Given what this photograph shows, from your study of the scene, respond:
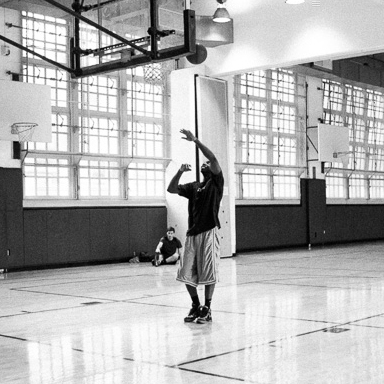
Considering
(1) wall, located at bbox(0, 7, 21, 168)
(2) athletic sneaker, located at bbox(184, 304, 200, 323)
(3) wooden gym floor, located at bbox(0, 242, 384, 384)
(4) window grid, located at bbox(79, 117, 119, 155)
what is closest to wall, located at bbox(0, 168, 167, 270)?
(1) wall, located at bbox(0, 7, 21, 168)

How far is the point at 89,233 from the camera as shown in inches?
764

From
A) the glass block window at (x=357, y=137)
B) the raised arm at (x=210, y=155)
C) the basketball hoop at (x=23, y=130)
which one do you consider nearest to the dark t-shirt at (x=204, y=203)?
the raised arm at (x=210, y=155)

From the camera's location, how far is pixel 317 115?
2808 centimetres

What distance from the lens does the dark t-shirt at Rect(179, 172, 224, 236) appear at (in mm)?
8820

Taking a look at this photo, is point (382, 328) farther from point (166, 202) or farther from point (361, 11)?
→ point (166, 202)

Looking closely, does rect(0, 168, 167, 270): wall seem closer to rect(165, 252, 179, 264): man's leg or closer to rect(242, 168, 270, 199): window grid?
rect(165, 252, 179, 264): man's leg

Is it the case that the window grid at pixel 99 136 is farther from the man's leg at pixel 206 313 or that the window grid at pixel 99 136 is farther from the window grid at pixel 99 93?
the man's leg at pixel 206 313

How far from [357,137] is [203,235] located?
23.7 m

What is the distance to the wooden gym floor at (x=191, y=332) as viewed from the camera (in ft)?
20.2

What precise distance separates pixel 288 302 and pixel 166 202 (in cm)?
1133

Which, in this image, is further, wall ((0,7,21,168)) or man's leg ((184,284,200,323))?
wall ((0,7,21,168))

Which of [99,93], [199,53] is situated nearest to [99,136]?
[99,93]

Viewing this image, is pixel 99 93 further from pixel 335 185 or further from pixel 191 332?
pixel 335 185

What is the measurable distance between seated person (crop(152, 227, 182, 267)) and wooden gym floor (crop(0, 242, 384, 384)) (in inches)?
165
